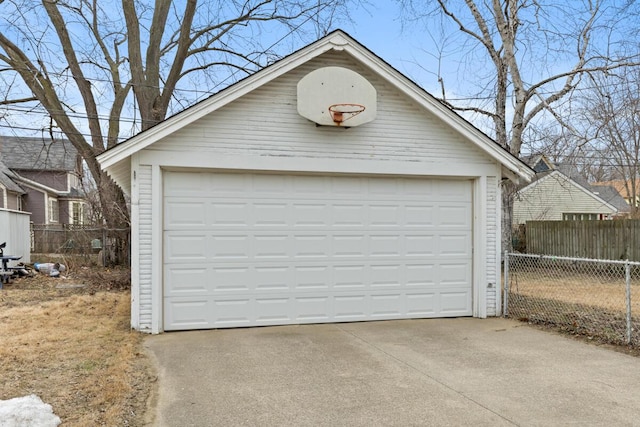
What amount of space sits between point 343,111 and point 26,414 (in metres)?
5.28

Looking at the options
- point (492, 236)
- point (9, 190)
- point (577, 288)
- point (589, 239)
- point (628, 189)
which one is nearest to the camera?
point (492, 236)

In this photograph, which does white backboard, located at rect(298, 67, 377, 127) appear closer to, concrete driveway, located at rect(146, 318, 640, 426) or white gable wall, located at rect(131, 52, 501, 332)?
white gable wall, located at rect(131, 52, 501, 332)

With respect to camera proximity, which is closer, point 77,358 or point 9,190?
point 77,358

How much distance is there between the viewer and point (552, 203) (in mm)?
27109

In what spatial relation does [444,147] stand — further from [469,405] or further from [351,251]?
[469,405]

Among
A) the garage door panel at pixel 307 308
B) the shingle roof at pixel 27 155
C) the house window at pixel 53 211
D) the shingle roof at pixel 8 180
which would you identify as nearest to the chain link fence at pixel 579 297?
the garage door panel at pixel 307 308

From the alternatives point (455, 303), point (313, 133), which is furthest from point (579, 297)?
point (313, 133)

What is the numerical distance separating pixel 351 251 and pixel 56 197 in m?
28.0

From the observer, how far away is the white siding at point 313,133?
6.94m

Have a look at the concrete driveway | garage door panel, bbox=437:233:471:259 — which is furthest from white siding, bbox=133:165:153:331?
garage door panel, bbox=437:233:471:259

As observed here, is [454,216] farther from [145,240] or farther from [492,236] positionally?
[145,240]

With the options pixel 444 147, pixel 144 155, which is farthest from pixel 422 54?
pixel 144 155

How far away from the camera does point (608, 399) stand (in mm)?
4176

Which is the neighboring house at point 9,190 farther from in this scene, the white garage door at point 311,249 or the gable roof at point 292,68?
the white garage door at point 311,249
